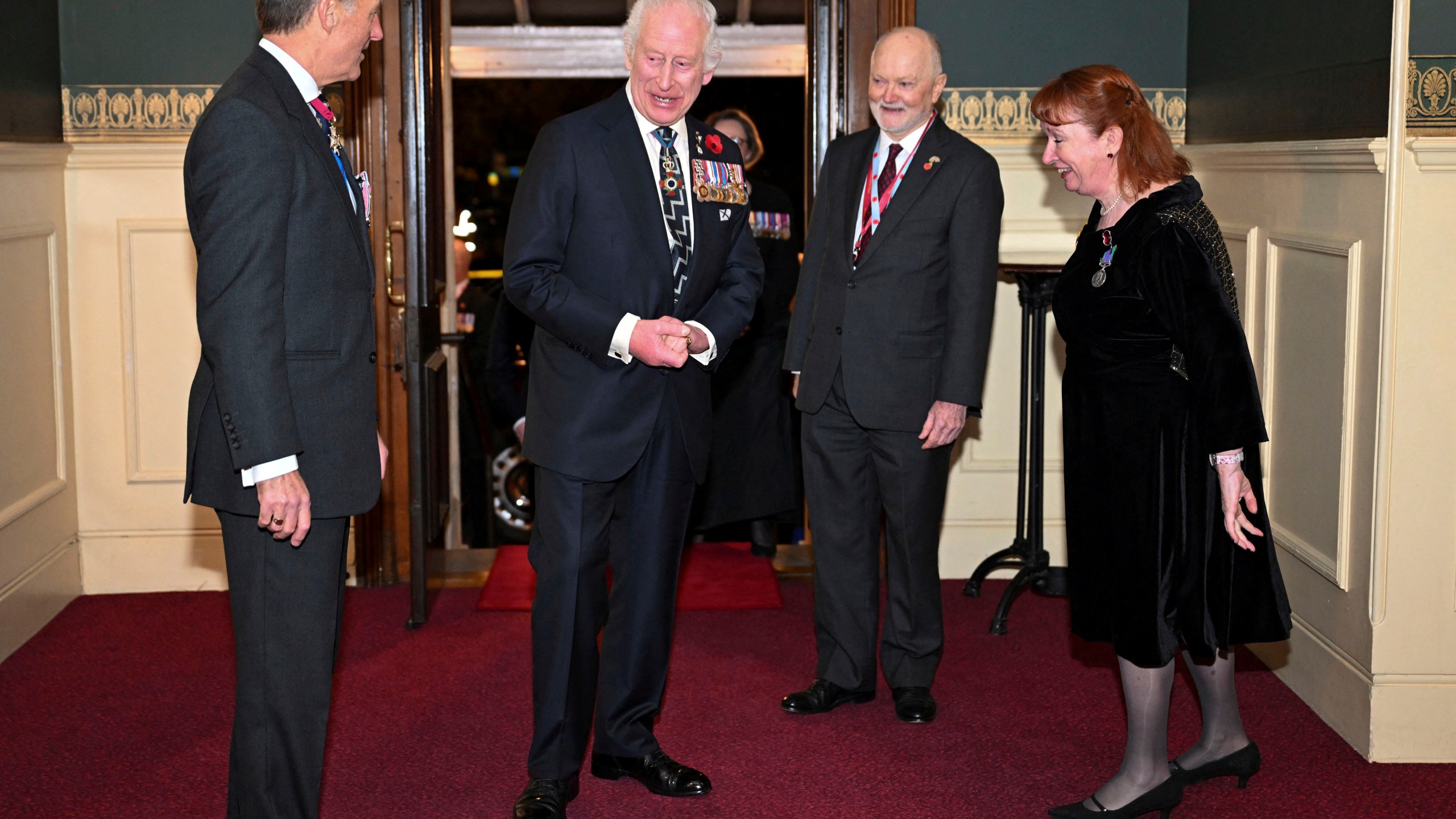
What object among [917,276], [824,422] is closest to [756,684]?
[824,422]

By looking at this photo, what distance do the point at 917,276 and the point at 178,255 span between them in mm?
2705

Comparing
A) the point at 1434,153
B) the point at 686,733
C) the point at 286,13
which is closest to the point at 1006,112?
the point at 1434,153

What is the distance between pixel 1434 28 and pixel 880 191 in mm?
1367

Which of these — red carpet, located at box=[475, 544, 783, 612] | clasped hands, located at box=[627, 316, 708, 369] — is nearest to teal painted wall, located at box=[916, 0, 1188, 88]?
red carpet, located at box=[475, 544, 783, 612]

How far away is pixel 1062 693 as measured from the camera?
12.1 feet

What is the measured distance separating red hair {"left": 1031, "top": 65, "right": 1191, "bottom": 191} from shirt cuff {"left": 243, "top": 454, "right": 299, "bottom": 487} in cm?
169

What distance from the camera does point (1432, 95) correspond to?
3129mm

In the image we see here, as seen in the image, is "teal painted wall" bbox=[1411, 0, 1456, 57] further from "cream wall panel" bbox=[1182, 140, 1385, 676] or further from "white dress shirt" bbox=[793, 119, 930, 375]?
"white dress shirt" bbox=[793, 119, 930, 375]

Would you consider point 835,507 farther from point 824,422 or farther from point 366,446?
point 366,446

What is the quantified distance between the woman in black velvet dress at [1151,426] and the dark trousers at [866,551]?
0.73 m

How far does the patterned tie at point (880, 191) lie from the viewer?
11.3 ft

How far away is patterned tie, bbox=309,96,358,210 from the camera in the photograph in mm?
2182

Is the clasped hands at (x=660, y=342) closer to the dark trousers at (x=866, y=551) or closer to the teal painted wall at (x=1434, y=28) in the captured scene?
the dark trousers at (x=866, y=551)

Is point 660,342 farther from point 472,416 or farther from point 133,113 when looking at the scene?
point 472,416
